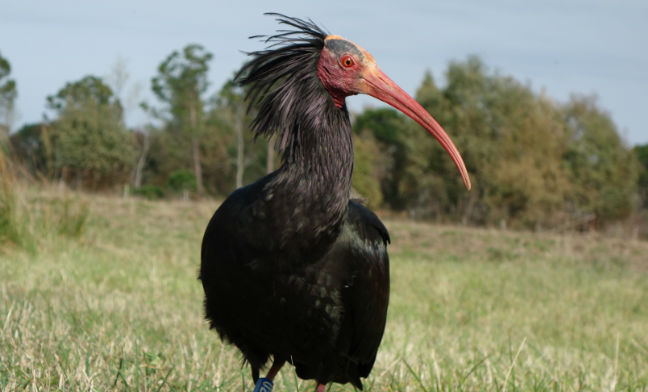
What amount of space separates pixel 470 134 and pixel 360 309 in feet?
144

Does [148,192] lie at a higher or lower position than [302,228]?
lower

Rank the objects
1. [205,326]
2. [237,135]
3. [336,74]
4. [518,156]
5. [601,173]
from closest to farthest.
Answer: [336,74] → [205,326] → [518,156] → [601,173] → [237,135]

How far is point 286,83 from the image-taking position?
271cm

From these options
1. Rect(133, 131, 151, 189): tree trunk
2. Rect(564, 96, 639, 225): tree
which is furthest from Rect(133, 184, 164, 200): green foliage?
Rect(564, 96, 639, 225): tree

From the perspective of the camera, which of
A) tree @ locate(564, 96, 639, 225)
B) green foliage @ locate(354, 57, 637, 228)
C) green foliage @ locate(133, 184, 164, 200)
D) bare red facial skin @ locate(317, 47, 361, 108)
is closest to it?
bare red facial skin @ locate(317, 47, 361, 108)

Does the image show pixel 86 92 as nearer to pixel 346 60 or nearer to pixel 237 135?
pixel 237 135

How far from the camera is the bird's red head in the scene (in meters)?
2.71

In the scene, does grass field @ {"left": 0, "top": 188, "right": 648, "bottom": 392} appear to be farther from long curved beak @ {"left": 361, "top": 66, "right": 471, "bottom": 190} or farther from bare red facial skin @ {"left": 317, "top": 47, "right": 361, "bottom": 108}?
bare red facial skin @ {"left": 317, "top": 47, "right": 361, "bottom": 108}

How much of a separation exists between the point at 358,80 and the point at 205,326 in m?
3.02


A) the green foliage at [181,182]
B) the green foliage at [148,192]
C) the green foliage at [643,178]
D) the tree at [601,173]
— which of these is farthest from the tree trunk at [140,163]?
the green foliage at [643,178]

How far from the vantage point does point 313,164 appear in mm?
2588

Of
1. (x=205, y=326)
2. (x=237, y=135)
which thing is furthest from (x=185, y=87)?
(x=205, y=326)

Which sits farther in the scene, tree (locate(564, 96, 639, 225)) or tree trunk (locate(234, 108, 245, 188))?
tree trunk (locate(234, 108, 245, 188))

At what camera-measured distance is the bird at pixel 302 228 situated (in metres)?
2.53
